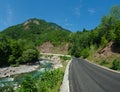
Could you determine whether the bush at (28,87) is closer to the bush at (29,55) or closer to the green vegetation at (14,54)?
the green vegetation at (14,54)

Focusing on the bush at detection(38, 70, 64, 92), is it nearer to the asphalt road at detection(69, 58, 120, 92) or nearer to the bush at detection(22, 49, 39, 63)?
the asphalt road at detection(69, 58, 120, 92)

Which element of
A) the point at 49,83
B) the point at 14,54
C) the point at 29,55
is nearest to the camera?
the point at 49,83

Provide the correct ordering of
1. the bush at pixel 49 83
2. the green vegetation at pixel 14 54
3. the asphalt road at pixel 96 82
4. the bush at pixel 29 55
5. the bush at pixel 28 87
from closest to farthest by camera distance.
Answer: the bush at pixel 28 87 → the asphalt road at pixel 96 82 → the bush at pixel 49 83 → the green vegetation at pixel 14 54 → the bush at pixel 29 55

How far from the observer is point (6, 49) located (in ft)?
313

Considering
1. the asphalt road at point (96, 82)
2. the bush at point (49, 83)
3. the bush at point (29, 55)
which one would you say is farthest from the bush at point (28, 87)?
the bush at point (29, 55)

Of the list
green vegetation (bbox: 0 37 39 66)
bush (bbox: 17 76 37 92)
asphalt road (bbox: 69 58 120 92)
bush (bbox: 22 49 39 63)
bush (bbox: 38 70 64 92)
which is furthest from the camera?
bush (bbox: 22 49 39 63)

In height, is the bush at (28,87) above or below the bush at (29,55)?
below

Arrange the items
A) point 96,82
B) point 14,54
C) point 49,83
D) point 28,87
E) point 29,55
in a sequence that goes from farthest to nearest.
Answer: point 29,55 < point 14,54 < point 49,83 < point 96,82 < point 28,87

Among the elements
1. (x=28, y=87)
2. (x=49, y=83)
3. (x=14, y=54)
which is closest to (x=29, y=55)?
(x=14, y=54)

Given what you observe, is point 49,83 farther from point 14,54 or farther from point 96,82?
point 14,54

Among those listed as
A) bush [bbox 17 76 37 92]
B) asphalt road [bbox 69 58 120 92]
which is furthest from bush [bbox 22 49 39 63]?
bush [bbox 17 76 37 92]

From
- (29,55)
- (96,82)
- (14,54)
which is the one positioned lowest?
(96,82)

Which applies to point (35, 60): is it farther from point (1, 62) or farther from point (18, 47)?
point (1, 62)

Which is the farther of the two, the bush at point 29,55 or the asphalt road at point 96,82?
the bush at point 29,55
